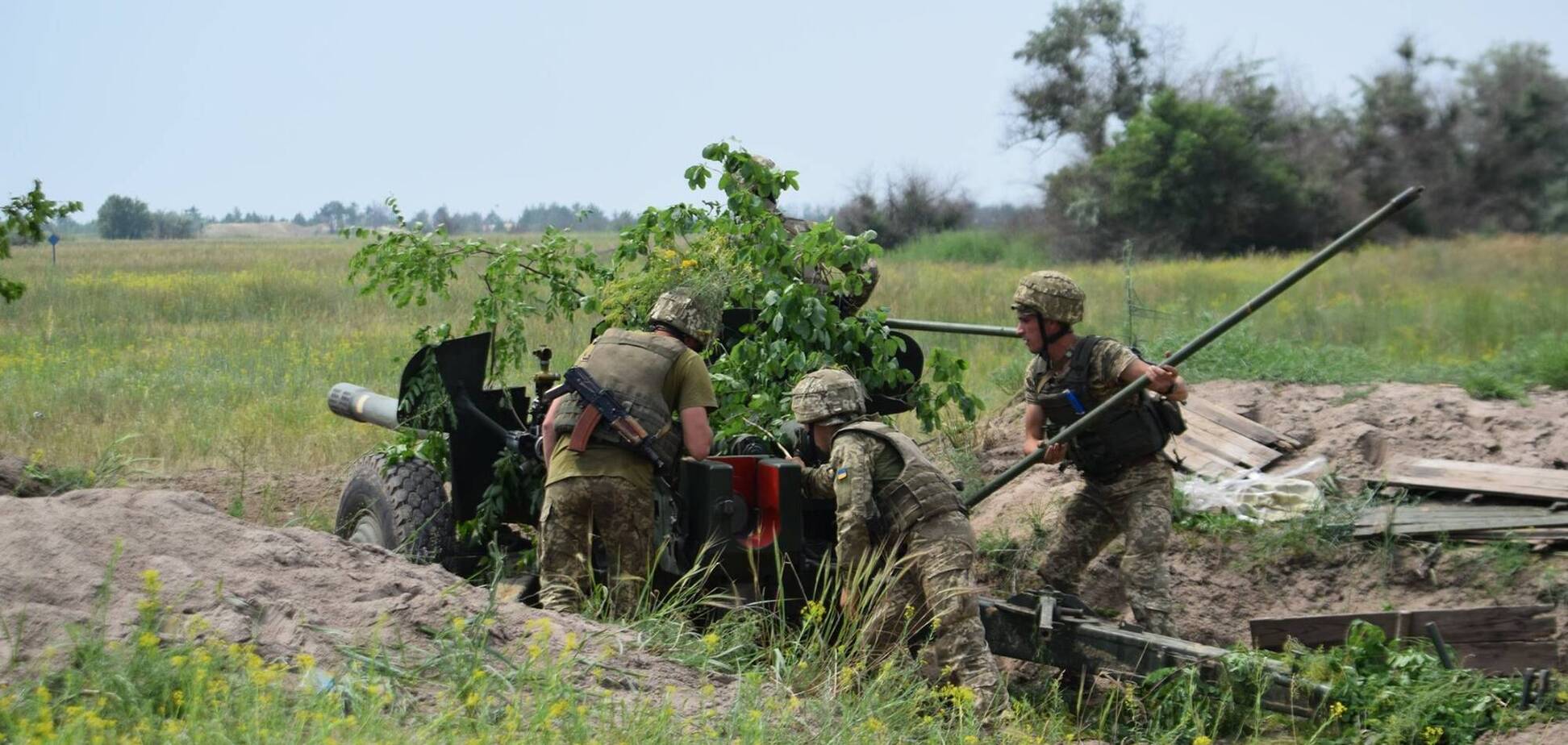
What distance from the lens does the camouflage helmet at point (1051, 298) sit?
22.4ft

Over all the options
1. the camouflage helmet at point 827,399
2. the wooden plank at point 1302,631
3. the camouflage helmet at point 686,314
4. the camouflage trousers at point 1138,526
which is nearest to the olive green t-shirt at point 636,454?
the camouflage helmet at point 686,314

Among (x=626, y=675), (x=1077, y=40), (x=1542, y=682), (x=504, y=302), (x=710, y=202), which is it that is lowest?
(x=1542, y=682)

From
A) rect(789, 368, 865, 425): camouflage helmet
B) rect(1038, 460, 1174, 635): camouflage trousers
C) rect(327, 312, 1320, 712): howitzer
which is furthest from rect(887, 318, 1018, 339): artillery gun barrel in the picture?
rect(789, 368, 865, 425): camouflage helmet

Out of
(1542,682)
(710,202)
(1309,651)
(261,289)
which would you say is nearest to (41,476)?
(710,202)

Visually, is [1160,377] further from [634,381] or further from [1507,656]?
[634,381]

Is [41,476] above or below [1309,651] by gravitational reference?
above

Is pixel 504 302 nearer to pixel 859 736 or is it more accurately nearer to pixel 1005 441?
pixel 1005 441

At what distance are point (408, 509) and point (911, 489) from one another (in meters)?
2.64

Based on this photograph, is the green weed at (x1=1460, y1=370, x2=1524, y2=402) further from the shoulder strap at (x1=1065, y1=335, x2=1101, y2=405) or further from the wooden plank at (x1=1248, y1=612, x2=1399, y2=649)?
→ the shoulder strap at (x1=1065, y1=335, x2=1101, y2=405)

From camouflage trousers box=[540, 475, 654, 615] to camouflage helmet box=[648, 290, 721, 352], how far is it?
2.28ft

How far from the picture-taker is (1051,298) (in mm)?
6836

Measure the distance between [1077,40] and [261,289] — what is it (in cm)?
2731

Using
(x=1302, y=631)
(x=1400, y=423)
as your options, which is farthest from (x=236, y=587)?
(x=1400, y=423)

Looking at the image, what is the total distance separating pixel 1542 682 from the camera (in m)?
5.84
